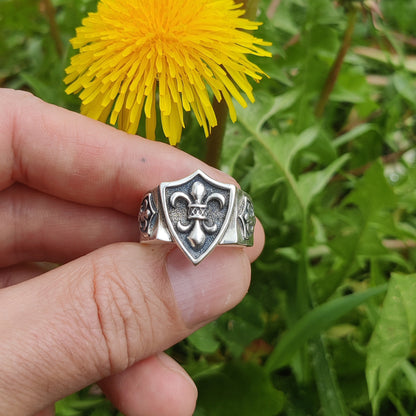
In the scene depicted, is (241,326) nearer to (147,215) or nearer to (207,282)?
(207,282)

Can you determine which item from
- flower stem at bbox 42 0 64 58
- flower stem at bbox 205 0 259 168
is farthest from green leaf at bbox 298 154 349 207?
flower stem at bbox 42 0 64 58

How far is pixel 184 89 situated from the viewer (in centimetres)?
75

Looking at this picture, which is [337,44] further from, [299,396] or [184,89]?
[299,396]

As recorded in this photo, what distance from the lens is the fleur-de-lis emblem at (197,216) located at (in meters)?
0.67

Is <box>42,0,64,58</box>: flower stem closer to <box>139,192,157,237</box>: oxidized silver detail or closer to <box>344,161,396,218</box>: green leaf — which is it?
<box>139,192,157,237</box>: oxidized silver detail

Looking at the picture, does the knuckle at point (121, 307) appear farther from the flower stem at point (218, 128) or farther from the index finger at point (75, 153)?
the flower stem at point (218, 128)

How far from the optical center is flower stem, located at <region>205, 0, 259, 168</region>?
2.76 ft

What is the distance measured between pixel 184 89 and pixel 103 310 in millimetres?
356

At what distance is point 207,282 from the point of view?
2.44 ft

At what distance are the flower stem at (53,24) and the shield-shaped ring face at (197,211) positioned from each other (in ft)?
2.46

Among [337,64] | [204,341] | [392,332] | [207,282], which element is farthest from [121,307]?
[337,64]

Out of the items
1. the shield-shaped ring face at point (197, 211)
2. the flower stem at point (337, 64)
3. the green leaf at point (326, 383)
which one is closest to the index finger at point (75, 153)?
the shield-shaped ring face at point (197, 211)

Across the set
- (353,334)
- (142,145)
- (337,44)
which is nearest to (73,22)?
(142,145)

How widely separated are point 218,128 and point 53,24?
2.00 feet
